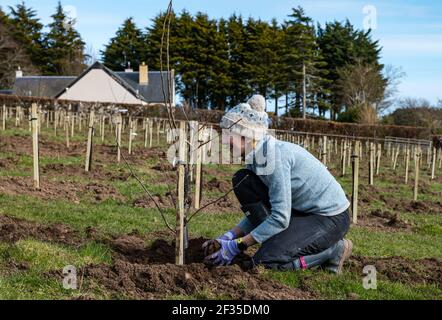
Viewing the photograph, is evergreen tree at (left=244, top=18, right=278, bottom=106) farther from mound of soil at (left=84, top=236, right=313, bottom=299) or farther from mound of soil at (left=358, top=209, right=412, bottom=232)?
mound of soil at (left=84, top=236, right=313, bottom=299)

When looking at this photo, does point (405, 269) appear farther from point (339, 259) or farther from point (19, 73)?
point (19, 73)

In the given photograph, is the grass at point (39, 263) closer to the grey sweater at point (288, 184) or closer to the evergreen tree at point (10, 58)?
the grey sweater at point (288, 184)

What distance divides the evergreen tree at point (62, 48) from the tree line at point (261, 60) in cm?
51

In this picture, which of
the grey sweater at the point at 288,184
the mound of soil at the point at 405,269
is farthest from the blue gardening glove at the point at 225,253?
the mound of soil at the point at 405,269

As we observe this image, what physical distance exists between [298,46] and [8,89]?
31909 mm

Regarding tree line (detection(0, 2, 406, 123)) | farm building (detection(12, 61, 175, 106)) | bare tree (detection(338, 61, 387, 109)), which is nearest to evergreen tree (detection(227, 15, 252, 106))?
tree line (detection(0, 2, 406, 123))

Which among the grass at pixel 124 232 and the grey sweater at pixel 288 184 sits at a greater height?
the grey sweater at pixel 288 184

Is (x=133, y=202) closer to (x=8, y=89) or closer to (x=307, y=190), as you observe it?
(x=307, y=190)

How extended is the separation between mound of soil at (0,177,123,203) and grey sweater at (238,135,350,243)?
547cm

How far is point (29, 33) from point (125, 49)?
12774 millimetres

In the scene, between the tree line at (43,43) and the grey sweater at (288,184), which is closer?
the grey sweater at (288,184)

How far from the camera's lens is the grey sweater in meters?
4.46

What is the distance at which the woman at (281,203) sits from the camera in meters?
4.50

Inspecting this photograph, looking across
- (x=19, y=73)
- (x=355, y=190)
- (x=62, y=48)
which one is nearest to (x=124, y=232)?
(x=355, y=190)
